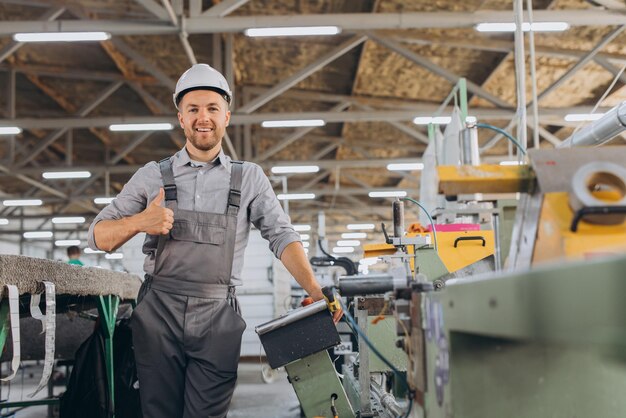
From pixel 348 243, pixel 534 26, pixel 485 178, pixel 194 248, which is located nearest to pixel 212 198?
pixel 194 248

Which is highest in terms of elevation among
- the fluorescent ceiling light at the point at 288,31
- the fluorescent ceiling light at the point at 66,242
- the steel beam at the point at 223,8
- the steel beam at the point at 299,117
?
the steel beam at the point at 223,8

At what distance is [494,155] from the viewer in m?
11.0

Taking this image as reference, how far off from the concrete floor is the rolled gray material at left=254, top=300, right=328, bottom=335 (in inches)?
109

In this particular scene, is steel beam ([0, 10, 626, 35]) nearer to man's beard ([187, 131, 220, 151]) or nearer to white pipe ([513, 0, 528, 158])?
white pipe ([513, 0, 528, 158])

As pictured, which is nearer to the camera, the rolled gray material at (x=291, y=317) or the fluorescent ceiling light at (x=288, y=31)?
the rolled gray material at (x=291, y=317)

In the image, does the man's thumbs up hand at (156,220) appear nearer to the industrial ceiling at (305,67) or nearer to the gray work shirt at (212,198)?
the gray work shirt at (212,198)

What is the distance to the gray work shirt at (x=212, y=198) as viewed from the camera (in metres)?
A: 1.86

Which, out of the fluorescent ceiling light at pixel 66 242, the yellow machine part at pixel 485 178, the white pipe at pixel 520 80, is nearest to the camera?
the yellow machine part at pixel 485 178

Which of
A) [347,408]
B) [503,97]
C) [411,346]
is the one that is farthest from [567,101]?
[411,346]

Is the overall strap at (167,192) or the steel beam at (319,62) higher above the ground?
the steel beam at (319,62)

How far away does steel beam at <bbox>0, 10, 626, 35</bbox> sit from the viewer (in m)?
5.22

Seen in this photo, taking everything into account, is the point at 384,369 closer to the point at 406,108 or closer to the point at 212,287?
the point at 212,287

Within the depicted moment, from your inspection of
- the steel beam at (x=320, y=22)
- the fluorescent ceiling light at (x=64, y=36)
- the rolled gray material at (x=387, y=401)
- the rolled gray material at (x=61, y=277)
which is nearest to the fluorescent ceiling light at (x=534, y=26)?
the steel beam at (x=320, y=22)

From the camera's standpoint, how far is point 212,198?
1.89m
